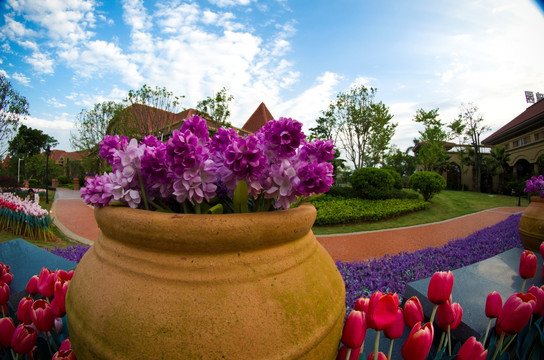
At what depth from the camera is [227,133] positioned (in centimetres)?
86

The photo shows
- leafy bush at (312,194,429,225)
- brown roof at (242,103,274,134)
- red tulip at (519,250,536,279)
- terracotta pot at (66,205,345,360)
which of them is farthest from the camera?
brown roof at (242,103,274,134)

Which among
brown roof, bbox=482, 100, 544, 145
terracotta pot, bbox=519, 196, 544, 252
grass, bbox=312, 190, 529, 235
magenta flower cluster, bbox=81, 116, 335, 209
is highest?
brown roof, bbox=482, 100, 544, 145

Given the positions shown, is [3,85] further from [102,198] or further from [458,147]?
[458,147]

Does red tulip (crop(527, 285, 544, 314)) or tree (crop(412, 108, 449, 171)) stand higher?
tree (crop(412, 108, 449, 171))

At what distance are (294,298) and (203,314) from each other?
0.71ft

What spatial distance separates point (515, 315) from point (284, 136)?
0.93 m

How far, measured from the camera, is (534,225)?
9.53 feet

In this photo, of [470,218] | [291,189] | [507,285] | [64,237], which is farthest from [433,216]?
[64,237]

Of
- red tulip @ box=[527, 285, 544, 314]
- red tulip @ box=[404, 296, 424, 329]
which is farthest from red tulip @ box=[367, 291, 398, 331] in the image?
red tulip @ box=[527, 285, 544, 314]

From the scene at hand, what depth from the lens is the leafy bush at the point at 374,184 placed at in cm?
1117

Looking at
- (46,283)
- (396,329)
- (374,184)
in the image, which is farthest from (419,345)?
(374,184)

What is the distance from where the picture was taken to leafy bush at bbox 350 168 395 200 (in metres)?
11.2

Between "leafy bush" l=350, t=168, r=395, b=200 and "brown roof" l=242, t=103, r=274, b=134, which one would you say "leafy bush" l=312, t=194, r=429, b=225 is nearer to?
"leafy bush" l=350, t=168, r=395, b=200

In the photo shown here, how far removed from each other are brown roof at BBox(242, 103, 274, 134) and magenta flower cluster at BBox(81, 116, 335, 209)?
80.6 feet
